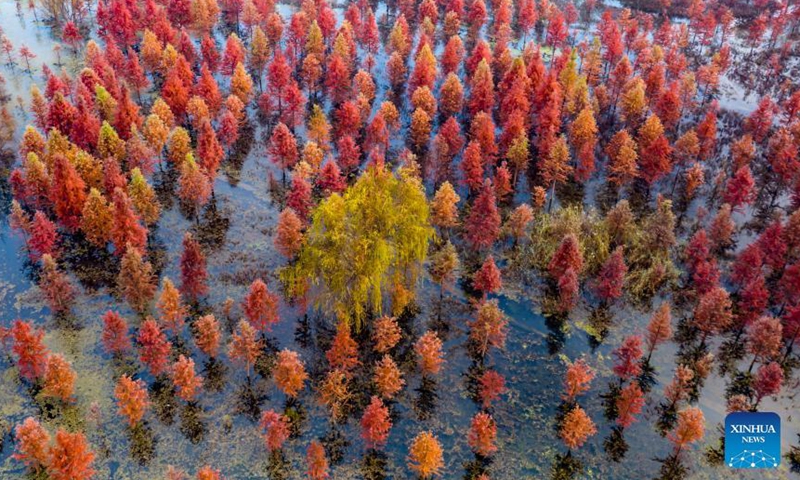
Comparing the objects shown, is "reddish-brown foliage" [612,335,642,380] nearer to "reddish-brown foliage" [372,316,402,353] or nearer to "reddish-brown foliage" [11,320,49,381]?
"reddish-brown foliage" [372,316,402,353]

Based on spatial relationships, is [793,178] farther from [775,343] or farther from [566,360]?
[566,360]

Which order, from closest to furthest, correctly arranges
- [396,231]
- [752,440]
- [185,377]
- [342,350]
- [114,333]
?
1. [396,231]
2. [185,377]
3. [342,350]
4. [752,440]
5. [114,333]

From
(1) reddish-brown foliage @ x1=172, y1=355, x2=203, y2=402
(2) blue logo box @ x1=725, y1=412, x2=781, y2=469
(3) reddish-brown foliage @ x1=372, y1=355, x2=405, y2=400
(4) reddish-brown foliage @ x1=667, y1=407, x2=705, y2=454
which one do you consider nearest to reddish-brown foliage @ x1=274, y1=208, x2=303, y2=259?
(1) reddish-brown foliage @ x1=172, y1=355, x2=203, y2=402

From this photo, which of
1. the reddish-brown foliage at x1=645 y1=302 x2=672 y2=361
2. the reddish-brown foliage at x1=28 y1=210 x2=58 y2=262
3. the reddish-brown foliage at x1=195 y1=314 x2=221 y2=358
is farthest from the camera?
the reddish-brown foliage at x1=28 y1=210 x2=58 y2=262

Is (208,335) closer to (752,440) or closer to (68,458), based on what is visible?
(68,458)

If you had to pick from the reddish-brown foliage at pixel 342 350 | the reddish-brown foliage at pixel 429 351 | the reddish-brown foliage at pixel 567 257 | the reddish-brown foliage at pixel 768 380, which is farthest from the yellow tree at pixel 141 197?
the reddish-brown foliage at pixel 768 380

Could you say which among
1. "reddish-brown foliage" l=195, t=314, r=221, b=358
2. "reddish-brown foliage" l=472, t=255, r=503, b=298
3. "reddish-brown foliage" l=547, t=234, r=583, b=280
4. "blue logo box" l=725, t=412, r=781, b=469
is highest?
"reddish-brown foliage" l=547, t=234, r=583, b=280

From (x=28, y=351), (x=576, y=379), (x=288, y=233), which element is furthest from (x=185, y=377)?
(x=576, y=379)

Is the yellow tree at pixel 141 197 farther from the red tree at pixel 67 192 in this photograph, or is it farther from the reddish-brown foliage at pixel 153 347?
the reddish-brown foliage at pixel 153 347

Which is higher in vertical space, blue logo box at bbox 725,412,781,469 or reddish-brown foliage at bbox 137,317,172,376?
reddish-brown foliage at bbox 137,317,172,376
